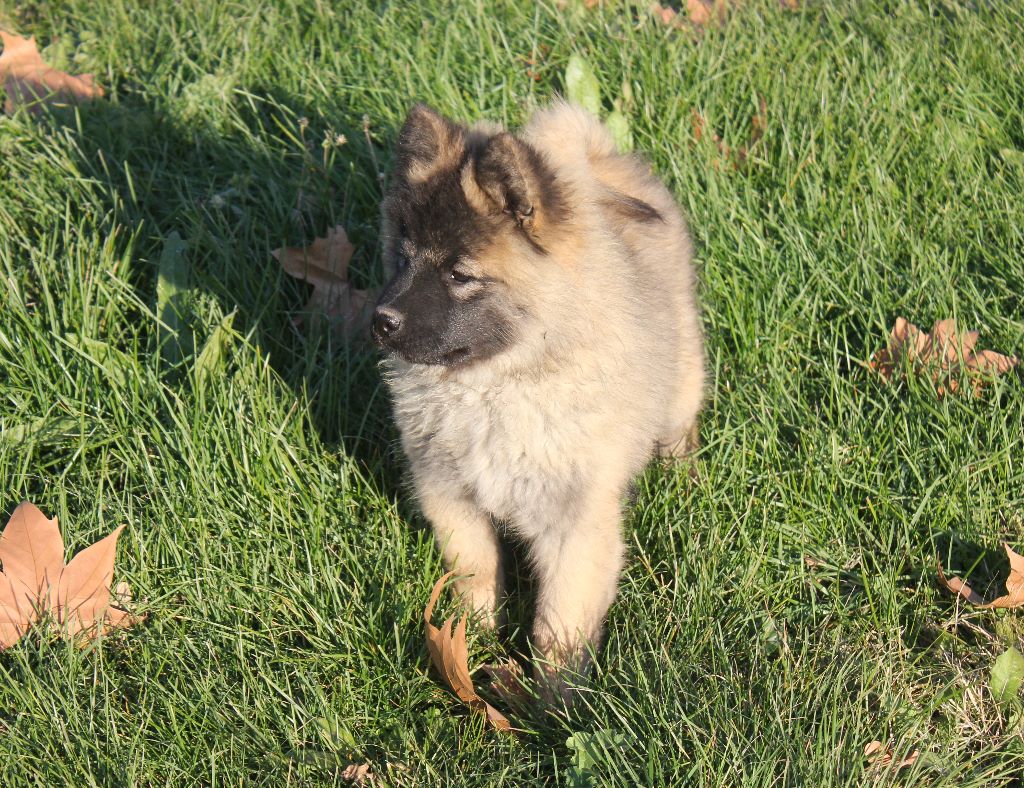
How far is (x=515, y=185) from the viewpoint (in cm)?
251

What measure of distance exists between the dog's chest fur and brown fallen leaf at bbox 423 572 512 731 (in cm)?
30

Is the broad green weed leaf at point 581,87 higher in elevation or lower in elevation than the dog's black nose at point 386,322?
lower

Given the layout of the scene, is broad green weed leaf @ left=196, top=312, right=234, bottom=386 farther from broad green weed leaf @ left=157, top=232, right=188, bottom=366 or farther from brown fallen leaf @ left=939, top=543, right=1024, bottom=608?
brown fallen leaf @ left=939, top=543, right=1024, bottom=608

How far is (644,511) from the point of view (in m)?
3.31

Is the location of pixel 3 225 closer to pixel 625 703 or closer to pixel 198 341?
pixel 198 341

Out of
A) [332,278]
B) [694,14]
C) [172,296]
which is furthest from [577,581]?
[694,14]

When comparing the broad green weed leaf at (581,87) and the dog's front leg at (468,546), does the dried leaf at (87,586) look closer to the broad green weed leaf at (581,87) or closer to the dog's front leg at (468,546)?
the dog's front leg at (468,546)

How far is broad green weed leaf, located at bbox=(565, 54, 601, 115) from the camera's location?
4.22 metres

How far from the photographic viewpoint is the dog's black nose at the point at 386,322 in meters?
2.60

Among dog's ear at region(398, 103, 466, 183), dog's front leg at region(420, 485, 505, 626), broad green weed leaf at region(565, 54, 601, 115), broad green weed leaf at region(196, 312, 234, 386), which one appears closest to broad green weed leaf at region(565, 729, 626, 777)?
dog's front leg at region(420, 485, 505, 626)

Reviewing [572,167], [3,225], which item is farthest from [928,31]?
[3,225]

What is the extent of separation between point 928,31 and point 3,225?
12.8 feet

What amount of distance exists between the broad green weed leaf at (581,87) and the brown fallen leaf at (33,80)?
190cm

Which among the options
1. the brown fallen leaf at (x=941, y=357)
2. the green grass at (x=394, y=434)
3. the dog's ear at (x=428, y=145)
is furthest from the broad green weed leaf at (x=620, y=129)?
the dog's ear at (x=428, y=145)
